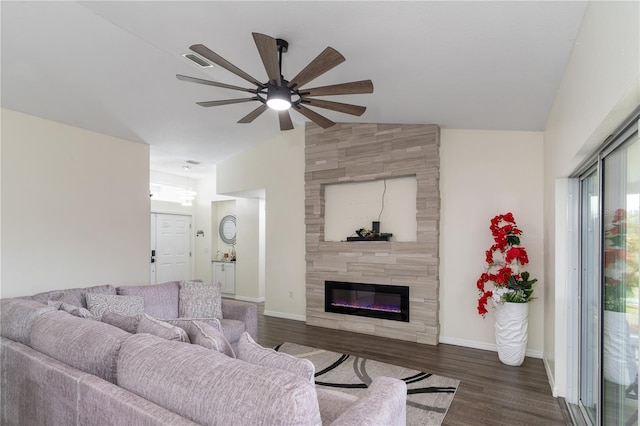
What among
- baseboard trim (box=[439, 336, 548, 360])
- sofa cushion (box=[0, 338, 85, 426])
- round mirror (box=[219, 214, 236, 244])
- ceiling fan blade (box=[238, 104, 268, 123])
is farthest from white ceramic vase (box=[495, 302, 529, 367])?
round mirror (box=[219, 214, 236, 244])

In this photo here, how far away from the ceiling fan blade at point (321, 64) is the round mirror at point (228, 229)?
6.06m

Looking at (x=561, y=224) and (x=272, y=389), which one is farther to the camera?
(x=561, y=224)

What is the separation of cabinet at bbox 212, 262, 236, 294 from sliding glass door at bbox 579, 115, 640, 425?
21.1 feet

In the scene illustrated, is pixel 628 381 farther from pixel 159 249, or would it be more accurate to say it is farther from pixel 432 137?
pixel 159 249

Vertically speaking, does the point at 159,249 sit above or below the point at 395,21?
below

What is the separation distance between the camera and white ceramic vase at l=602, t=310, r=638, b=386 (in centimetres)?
175

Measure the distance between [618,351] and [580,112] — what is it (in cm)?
136

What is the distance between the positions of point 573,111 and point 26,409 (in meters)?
3.72

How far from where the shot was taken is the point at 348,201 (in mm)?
5320

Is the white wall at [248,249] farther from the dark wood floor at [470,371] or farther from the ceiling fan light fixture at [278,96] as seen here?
the ceiling fan light fixture at [278,96]

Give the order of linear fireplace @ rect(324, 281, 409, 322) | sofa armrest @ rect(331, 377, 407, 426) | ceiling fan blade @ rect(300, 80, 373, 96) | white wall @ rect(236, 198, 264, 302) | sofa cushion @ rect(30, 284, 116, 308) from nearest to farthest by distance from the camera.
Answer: sofa armrest @ rect(331, 377, 407, 426)
ceiling fan blade @ rect(300, 80, 373, 96)
sofa cushion @ rect(30, 284, 116, 308)
linear fireplace @ rect(324, 281, 409, 322)
white wall @ rect(236, 198, 264, 302)

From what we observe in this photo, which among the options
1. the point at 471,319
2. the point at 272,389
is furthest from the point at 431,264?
the point at 272,389

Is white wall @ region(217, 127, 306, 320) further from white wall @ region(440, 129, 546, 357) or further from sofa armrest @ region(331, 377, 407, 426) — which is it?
sofa armrest @ region(331, 377, 407, 426)

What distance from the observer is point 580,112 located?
80.7 inches
